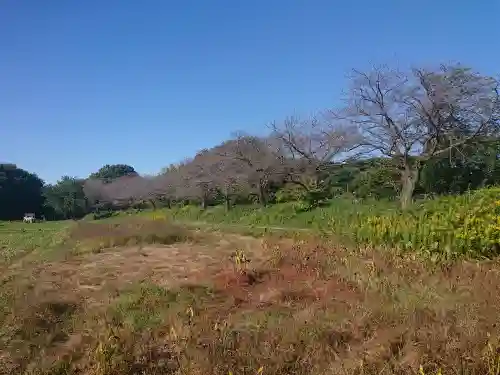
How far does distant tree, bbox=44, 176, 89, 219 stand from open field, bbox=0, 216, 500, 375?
50.7 m

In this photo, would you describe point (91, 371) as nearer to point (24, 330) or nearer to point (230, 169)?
point (24, 330)

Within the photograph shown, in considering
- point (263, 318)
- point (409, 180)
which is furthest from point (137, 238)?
point (409, 180)

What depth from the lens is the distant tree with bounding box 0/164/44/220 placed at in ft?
183

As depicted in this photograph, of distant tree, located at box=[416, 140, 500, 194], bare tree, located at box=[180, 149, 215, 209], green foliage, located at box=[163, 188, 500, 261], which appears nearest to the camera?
green foliage, located at box=[163, 188, 500, 261]

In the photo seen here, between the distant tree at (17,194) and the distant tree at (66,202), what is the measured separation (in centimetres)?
152

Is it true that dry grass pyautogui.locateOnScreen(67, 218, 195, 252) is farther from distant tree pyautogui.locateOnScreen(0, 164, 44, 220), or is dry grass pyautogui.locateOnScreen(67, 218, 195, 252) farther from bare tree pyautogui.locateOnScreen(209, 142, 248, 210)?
distant tree pyautogui.locateOnScreen(0, 164, 44, 220)

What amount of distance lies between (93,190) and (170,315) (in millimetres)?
53282

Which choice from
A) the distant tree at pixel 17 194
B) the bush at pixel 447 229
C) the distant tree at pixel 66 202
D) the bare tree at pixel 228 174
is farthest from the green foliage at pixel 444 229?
the distant tree at pixel 17 194

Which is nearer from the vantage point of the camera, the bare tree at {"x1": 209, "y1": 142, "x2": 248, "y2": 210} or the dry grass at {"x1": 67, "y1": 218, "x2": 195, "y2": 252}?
the dry grass at {"x1": 67, "y1": 218, "x2": 195, "y2": 252}

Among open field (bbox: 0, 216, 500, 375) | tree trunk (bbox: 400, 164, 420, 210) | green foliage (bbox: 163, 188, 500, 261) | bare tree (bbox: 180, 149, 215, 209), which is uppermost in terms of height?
bare tree (bbox: 180, 149, 215, 209)

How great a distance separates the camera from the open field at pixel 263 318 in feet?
14.2

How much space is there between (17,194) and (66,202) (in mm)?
7556

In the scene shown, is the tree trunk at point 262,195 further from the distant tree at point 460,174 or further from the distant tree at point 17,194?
the distant tree at point 17,194

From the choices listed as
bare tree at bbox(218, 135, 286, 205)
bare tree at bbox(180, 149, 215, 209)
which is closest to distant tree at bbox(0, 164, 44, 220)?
bare tree at bbox(180, 149, 215, 209)
